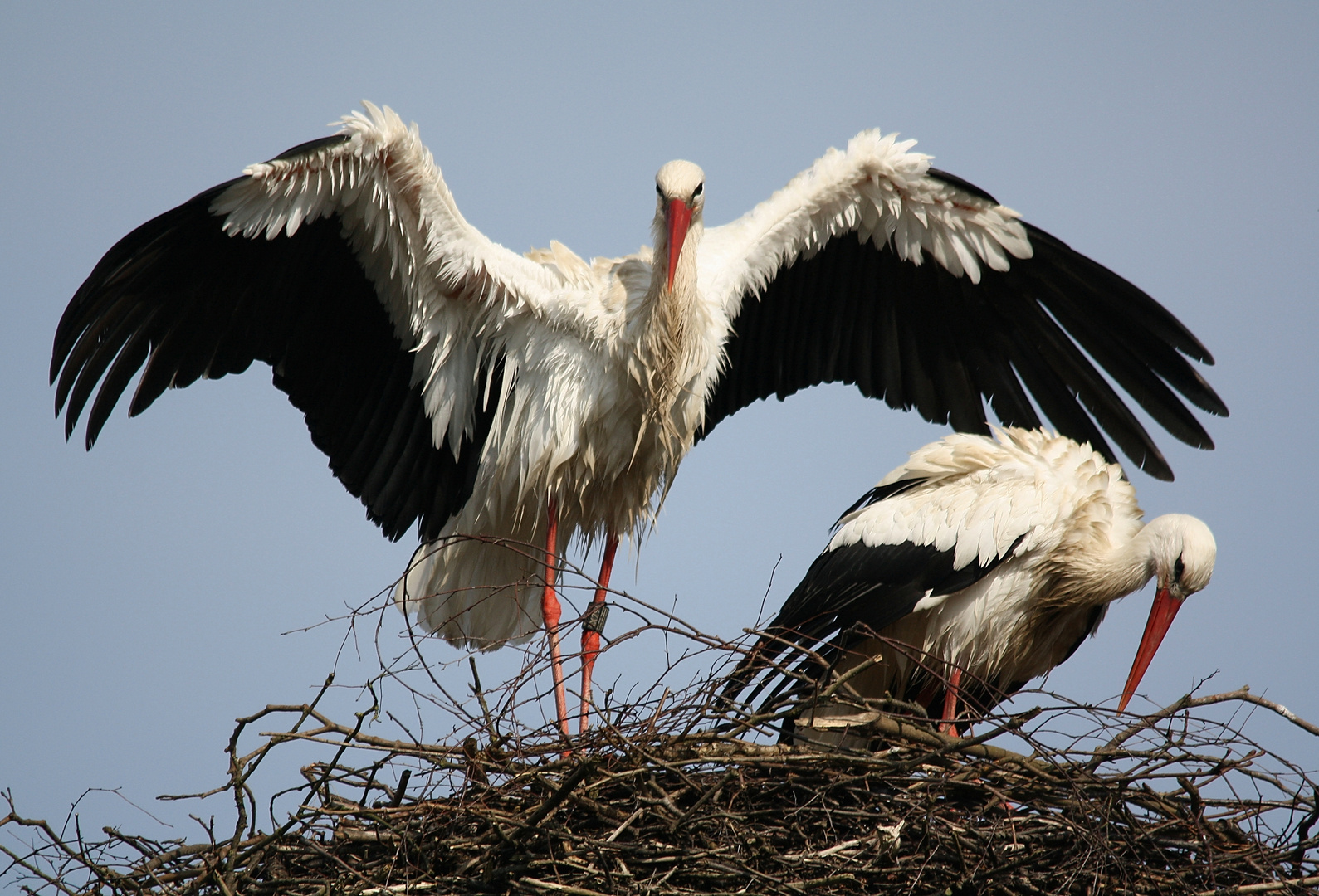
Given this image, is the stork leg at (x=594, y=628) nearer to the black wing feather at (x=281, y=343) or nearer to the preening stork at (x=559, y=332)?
the preening stork at (x=559, y=332)

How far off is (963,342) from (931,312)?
16 centimetres

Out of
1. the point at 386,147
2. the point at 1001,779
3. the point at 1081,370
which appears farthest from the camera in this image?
the point at 1081,370

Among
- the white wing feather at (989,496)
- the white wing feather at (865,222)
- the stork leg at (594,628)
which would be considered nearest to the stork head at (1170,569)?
the white wing feather at (989,496)

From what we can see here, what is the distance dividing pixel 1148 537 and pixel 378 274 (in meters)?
2.67

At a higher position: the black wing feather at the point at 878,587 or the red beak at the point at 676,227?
the red beak at the point at 676,227

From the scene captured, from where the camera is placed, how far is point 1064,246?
4.81 metres

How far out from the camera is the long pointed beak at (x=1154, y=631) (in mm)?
4250

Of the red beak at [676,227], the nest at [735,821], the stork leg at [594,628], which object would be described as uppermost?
the red beak at [676,227]

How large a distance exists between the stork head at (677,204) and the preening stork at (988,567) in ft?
3.57

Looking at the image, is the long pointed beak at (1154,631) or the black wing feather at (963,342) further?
the black wing feather at (963,342)

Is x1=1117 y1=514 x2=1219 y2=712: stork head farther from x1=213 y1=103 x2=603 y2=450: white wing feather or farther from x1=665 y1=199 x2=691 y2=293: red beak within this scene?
x1=213 y1=103 x2=603 y2=450: white wing feather

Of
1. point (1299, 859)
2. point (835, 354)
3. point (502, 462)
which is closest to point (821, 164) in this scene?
point (835, 354)

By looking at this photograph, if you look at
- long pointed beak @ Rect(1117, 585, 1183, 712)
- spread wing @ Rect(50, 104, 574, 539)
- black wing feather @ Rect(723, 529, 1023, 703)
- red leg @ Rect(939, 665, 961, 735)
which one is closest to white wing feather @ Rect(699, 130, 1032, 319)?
spread wing @ Rect(50, 104, 574, 539)

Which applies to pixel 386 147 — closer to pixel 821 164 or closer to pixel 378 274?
pixel 378 274
